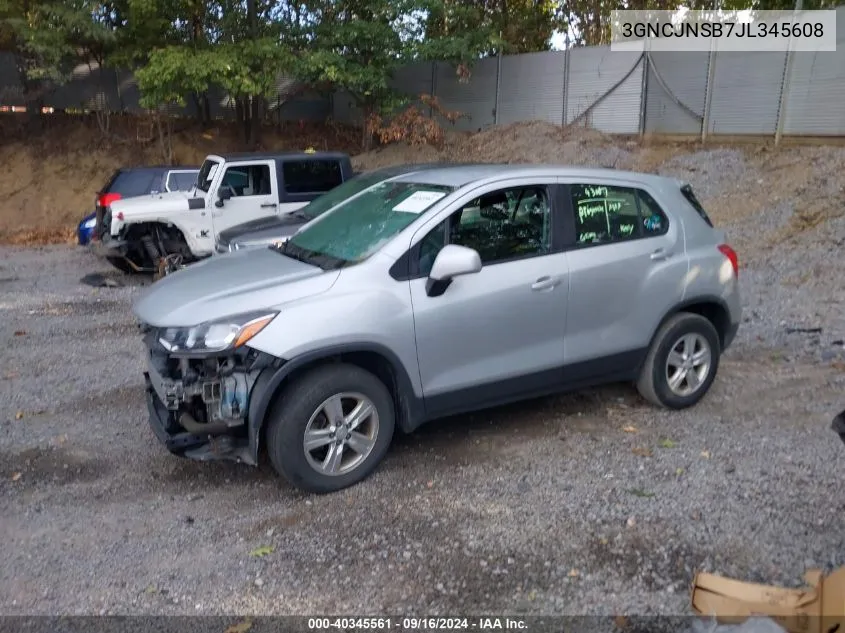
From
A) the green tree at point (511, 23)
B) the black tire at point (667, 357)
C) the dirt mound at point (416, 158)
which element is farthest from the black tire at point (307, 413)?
the green tree at point (511, 23)

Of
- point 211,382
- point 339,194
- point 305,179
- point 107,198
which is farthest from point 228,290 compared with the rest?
point 107,198

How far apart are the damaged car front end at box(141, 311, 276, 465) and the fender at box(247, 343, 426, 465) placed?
0.04 metres

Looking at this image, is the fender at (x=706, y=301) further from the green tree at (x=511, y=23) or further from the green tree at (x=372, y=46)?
the green tree at (x=511, y=23)

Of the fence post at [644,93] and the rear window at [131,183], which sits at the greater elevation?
the fence post at [644,93]

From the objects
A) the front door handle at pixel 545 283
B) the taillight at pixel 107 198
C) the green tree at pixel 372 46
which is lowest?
the taillight at pixel 107 198

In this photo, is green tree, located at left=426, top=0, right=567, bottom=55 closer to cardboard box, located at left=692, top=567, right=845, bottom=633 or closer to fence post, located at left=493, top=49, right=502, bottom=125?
fence post, located at left=493, top=49, right=502, bottom=125

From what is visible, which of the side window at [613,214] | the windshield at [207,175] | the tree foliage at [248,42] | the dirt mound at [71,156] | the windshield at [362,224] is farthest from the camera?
the dirt mound at [71,156]

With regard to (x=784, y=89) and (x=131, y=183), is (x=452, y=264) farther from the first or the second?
(x=784, y=89)

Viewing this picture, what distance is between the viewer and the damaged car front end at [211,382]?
13.7ft

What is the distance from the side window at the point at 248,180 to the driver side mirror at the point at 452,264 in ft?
23.9

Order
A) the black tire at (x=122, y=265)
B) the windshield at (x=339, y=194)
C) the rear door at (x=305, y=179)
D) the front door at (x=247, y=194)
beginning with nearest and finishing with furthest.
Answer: the windshield at (x=339, y=194) < the front door at (x=247, y=194) < the rear door at (x=305, y=179) < the black tire at (x=122, y=265)

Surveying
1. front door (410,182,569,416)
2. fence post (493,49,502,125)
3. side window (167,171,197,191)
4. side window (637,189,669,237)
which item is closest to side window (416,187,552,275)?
front door (410,182,569,416)

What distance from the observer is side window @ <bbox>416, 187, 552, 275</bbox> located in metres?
4.73

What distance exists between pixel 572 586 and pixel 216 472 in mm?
2363
